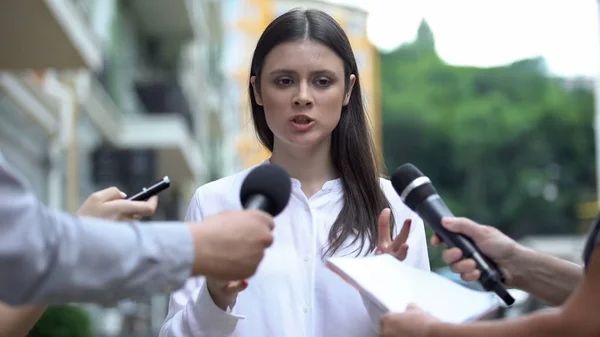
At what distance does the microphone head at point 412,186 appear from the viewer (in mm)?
2732

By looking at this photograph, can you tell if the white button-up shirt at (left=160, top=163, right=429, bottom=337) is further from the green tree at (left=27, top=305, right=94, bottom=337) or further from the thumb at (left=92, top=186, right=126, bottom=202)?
the green tree at (left=27, top=305, right=94, bottom=337)

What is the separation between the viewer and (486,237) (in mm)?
2754

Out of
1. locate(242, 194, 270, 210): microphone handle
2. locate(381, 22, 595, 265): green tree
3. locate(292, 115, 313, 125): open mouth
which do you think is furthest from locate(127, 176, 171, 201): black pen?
locate(381, 22, 595, 265): green tree

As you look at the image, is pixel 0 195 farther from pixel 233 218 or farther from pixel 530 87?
pixel 530 87

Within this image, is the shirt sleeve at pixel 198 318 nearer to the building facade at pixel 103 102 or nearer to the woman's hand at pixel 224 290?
the woman's hand at pixel 224 290

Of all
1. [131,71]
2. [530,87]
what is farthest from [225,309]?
[530,87]

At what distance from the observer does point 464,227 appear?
2674 millimetres

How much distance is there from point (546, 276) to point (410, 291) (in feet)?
1.54

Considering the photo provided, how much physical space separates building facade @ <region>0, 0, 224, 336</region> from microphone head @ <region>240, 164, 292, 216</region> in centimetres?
496

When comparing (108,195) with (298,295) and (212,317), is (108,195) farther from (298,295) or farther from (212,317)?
(298,295)

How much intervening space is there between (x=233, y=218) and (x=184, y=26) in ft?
72.1

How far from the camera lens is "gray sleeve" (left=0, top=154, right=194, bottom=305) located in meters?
2.25

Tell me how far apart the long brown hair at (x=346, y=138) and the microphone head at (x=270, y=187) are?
0.63 meters

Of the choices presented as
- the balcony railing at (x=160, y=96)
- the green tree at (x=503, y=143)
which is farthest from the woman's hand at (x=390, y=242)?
the green tree at (x=503, y=143)
